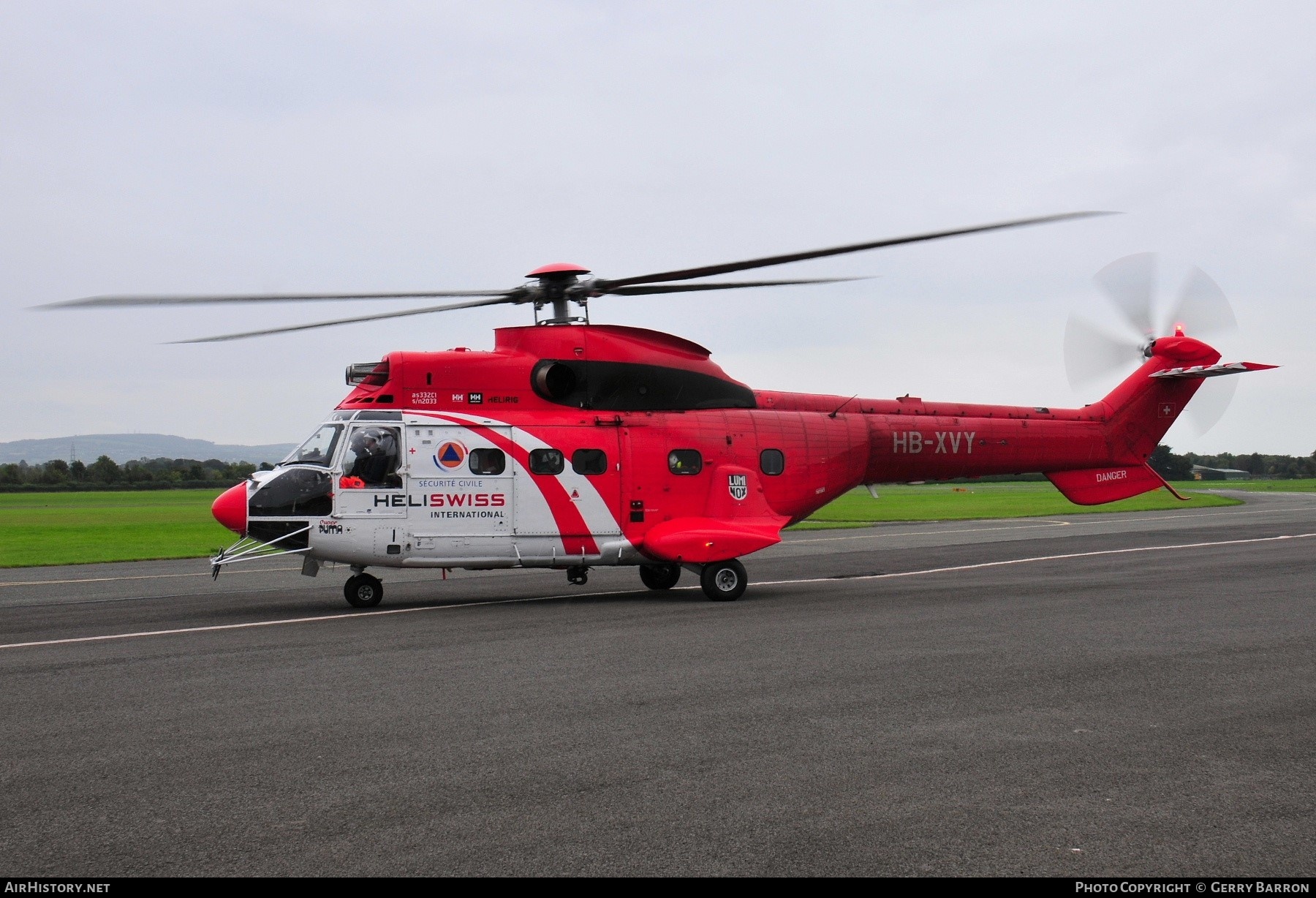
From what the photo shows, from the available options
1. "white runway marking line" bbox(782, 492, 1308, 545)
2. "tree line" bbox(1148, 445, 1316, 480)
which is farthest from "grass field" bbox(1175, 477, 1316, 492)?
"white runway marking line" bbox(782, 492, 1308, 545)

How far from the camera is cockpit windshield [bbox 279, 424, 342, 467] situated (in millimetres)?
15023

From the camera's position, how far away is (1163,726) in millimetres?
7383

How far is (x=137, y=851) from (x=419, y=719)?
290cm

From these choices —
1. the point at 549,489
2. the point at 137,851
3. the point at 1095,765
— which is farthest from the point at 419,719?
the point at 549,489

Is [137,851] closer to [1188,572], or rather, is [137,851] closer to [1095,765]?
[1095,765]

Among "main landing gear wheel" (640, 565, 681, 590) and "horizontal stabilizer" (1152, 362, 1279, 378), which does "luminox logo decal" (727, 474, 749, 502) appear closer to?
"main landing gear wheel" (640, 565, 681, 590)

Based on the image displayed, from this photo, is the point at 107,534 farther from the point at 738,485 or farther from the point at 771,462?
the point at 771,462

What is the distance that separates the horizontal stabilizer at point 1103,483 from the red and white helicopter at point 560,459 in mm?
4873

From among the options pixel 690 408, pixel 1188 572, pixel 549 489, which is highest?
pixel 690 408

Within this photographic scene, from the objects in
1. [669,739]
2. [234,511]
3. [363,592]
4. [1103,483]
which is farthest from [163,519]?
[669,739]

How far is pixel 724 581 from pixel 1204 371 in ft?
40.7

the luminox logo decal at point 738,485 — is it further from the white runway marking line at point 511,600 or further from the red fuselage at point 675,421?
the white runway marking line at point 511,600

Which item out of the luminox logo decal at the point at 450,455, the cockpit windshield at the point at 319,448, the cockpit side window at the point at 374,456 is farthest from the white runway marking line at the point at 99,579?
the luminox logo decal at the point at 450,455

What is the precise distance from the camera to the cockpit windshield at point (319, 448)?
1502 cm
